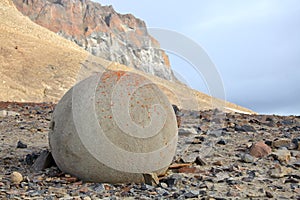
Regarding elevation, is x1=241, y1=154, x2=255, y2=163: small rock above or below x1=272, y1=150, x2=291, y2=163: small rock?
below

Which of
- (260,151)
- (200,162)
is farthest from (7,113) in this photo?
(260,151)

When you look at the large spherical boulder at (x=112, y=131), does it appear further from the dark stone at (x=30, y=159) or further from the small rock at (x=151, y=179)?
the dark stone at (x=30, y=159)

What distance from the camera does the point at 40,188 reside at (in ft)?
17.6

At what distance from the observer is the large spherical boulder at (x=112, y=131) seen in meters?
5.34

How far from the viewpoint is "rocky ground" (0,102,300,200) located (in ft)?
17.0

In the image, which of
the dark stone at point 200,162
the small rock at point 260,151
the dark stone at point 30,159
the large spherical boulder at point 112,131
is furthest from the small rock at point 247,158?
the dark stone at point 30,159

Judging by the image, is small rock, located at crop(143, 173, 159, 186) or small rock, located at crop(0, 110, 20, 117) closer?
small rock, located at crop(143, 173, 159, 186)

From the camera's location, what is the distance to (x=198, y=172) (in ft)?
20.8

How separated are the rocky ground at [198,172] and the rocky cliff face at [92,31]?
5898 cm

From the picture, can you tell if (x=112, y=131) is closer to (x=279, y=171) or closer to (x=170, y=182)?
(x=170, y=182)

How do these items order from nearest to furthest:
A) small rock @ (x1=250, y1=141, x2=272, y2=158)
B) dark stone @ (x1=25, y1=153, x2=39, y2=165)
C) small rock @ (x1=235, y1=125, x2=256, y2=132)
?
1. dark stone @ (x1=25, y1=153, x2=39, y2=165)
2. small rock @ (x1=250, y1=141, x2=272, y2=158)
3. small rock @ (x1=235, y1=125, x2=256, y2=132)

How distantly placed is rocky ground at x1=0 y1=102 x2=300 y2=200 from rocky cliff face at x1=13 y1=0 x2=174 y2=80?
5898 cm

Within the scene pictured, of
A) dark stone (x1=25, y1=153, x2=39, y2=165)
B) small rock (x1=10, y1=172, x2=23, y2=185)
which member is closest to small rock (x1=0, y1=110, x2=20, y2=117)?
dark stone (x1=25, y1=153, x2=39, y2=165)

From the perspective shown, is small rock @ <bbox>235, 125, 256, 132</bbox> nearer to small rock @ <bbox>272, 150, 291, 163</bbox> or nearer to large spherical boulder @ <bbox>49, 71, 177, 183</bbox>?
small rock @ <bbox>272, 150, 291, 163</bbox>
